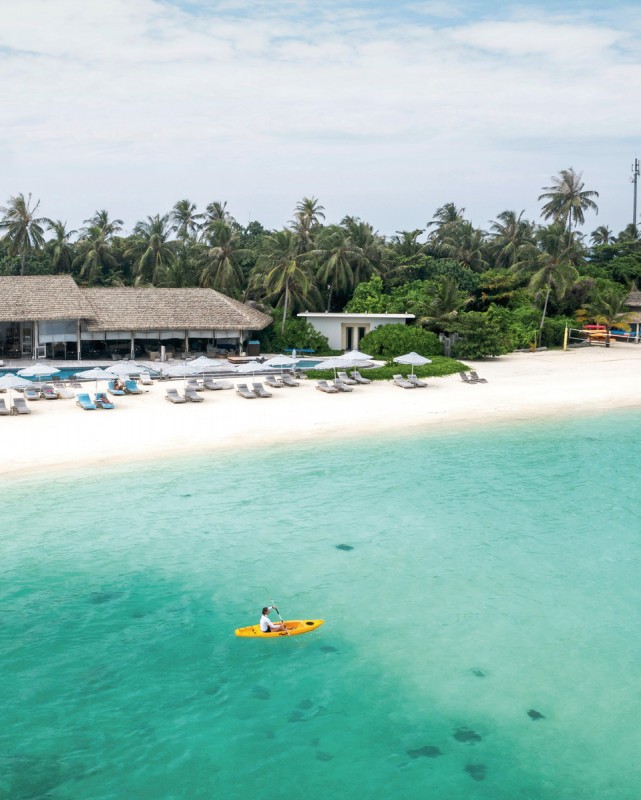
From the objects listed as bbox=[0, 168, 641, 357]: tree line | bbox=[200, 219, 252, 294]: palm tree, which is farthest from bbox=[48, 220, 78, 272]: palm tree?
bbox=[200, 219, 252, 294]: palm tree

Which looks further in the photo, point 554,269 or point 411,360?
point 554,269

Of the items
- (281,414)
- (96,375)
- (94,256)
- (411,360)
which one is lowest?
(281,414)

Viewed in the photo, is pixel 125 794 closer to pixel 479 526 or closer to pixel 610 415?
pixel 479 526

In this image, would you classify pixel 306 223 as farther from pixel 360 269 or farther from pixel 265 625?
pixel 265 625

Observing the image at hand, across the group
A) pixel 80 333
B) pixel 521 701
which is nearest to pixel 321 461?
pixel 521 701

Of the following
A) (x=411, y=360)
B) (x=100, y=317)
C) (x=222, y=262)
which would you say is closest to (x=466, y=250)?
(x=222, y=262)

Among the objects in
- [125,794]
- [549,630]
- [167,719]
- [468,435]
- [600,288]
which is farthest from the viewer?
[600,288]
